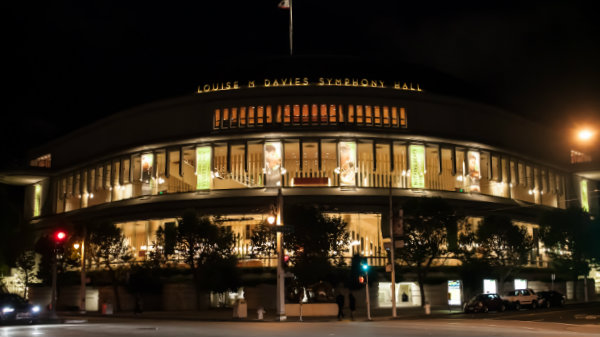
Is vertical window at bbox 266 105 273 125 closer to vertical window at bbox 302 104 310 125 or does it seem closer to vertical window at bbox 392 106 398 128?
vertical window at bbox 302 104 310 125

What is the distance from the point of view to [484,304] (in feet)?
166

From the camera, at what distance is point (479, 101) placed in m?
78.2

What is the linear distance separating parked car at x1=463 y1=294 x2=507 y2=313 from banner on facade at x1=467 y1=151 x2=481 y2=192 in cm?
2433

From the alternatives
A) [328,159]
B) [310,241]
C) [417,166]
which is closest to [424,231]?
[310,241]

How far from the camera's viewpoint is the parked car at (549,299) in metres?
57.0

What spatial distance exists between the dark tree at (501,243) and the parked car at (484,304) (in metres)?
12.3

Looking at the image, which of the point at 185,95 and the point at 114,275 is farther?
the point at 185,95

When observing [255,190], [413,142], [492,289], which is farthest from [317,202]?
[492,289]

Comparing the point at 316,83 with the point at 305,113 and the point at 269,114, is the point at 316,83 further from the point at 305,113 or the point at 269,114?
the point at 269,114

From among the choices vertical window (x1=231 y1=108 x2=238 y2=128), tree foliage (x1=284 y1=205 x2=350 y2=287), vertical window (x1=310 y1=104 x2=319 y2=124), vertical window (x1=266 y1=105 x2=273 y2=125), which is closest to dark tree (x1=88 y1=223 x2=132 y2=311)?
vertical window (x1=231 y1=108 x2=238 y2=128)

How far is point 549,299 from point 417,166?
20412mm

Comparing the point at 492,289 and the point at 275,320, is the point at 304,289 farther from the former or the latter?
the point at 492,289

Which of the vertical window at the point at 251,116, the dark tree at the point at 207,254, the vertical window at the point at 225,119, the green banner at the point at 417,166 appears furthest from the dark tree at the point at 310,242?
the vertical window at the point at 225,119

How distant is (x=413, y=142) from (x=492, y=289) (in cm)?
1704
